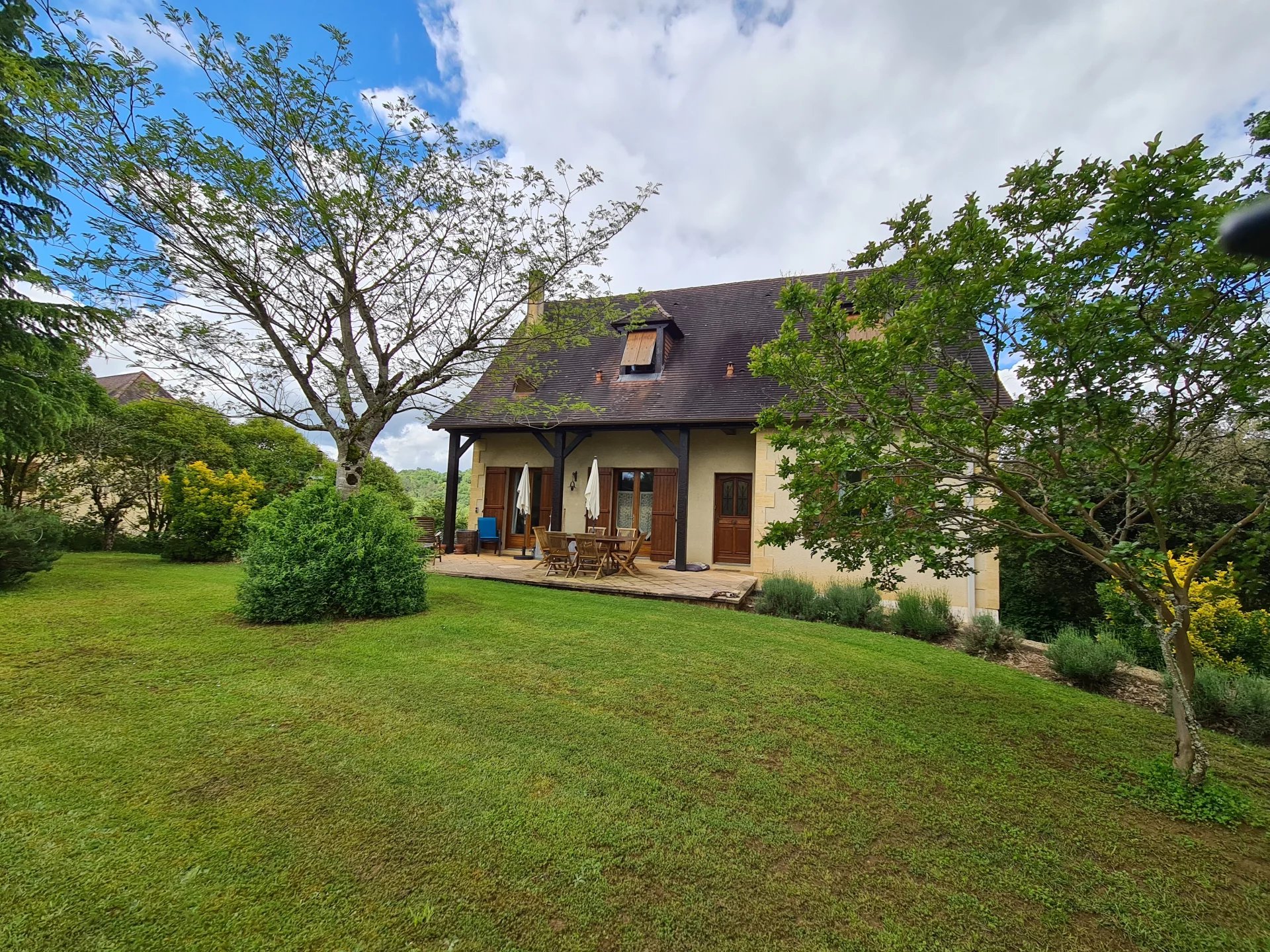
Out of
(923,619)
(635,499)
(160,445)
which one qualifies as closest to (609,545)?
(635,499)

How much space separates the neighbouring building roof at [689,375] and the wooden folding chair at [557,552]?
2235 mm

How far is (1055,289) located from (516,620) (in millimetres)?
5409

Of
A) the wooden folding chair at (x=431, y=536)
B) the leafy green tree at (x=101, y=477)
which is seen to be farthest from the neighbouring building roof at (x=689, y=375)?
the leafy green tree at (x=101, y=477)

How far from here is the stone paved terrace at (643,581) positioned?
792 cm

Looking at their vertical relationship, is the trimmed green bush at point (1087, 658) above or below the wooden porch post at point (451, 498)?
below

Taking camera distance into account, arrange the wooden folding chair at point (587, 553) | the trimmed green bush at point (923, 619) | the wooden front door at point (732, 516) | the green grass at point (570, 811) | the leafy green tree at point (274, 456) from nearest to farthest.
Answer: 1. the green grass at point (570, 811)
2. the trimmed green bush at point (923, 619)
3. the wooden folding chair at point (587, 553)
4. the wooden front door at point (732, 516)
5. the leafy green tree at point (274, 456)

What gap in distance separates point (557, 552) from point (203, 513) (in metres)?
6.89

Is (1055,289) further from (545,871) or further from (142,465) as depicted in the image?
(142,465)

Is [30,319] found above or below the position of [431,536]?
above

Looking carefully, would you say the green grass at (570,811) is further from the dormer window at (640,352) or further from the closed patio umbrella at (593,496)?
the dormer window at (640,352)

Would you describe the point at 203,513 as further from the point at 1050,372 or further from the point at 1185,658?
the point at 1185,658

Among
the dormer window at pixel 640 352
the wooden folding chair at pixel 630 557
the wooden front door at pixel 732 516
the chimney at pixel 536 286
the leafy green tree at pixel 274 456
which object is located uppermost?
the dormer window at pixel 640 352

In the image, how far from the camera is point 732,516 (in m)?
11.6

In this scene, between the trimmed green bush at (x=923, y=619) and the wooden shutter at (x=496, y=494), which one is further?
the wooden shutter at (x=496, y=494)
